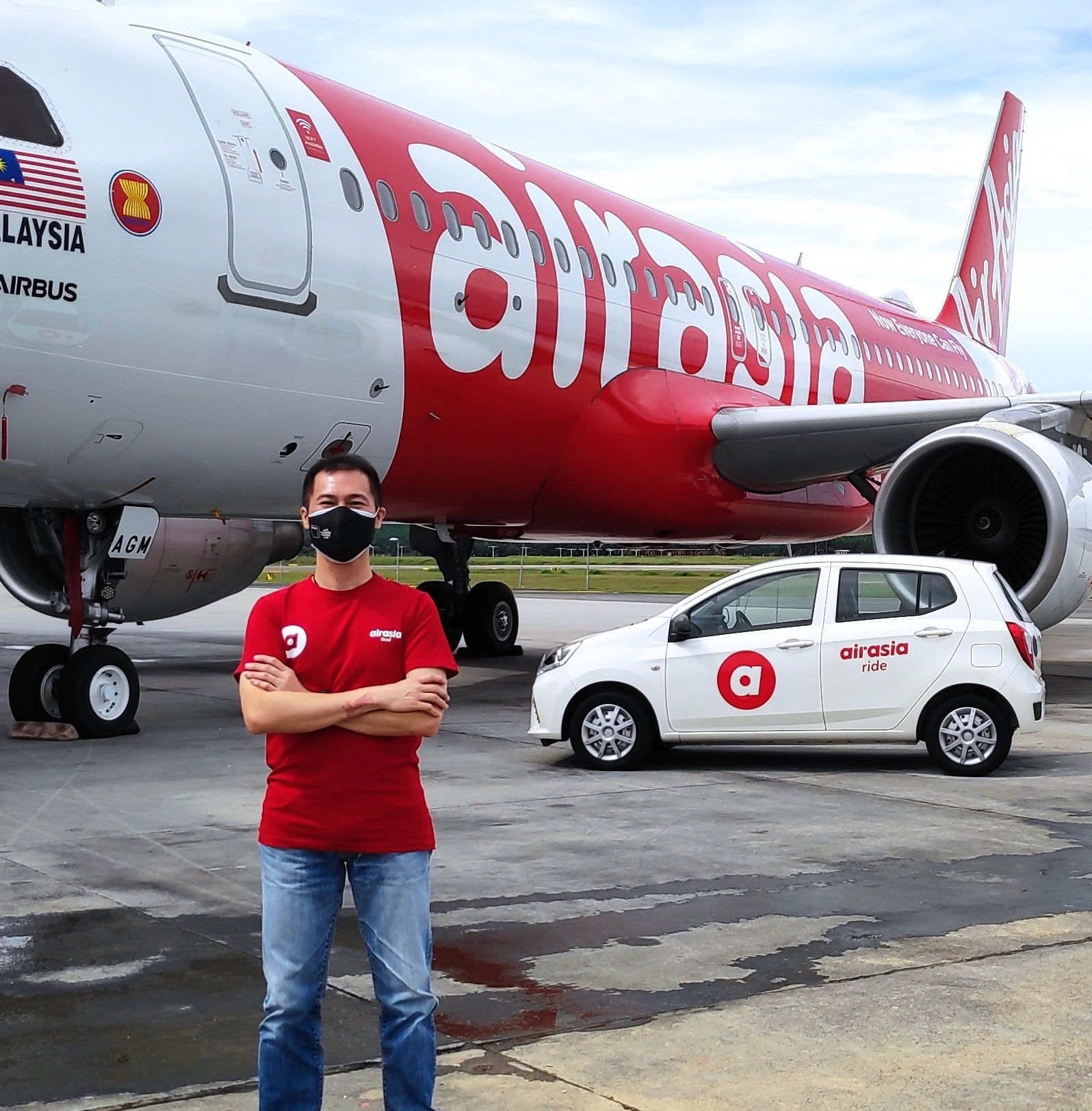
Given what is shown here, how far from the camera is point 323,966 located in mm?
3178

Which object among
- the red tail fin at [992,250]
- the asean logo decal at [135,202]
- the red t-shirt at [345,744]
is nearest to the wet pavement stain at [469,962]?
the red t-shirt at [345,744]

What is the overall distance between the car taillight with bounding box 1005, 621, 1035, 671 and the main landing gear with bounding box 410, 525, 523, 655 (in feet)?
30.6

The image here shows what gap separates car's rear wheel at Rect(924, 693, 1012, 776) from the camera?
29.3 ft

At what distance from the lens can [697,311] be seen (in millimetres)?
14047

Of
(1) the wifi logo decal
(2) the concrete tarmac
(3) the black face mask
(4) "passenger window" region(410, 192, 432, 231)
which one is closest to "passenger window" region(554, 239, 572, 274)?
(4) "passenger window" region(410, 192, 432, 231)

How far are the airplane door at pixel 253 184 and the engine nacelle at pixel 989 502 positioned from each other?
5.54 metres

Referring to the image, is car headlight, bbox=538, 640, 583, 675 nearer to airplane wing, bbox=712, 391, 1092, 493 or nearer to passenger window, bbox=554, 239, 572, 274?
passenger window, bbox=554, 239, 572, 274

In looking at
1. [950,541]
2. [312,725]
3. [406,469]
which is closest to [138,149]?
[406,469]

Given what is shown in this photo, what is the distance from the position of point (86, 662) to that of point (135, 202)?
2984 millimetres

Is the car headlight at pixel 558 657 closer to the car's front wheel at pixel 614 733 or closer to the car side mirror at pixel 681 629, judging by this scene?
the car's front wheel at pixel 614 733

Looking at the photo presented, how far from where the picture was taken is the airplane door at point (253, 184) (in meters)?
9.05

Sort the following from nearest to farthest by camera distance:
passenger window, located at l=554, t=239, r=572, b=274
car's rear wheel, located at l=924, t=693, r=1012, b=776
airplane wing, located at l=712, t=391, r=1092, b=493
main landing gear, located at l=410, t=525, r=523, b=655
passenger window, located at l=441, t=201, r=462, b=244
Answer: car's rear wheel, located at l=924, t=693, r=1012, b=776, passenger window, located at l=441, t=201, r=462, b=244, passenger window, located at l=554, t=239, r=572, b=274, airplane wing, located at l=712, t=391, r=1092, b=493, main landing gear, located at l=410, t=525, r=523, b=655

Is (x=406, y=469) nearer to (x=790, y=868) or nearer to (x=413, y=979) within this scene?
Answer: (x=790, y=868)

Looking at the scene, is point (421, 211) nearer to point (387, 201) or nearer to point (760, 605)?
point (387, 201)
